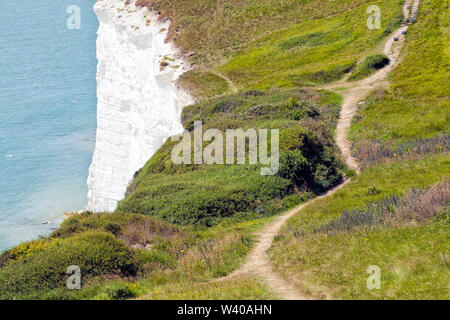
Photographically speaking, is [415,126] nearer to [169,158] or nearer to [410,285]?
[169,158]

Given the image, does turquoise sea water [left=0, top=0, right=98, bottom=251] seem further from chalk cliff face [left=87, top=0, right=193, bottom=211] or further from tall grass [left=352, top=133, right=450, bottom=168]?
tall grass [left=352, top=133, right=450, bottom=168]

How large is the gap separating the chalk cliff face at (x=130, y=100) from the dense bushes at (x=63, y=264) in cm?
3266

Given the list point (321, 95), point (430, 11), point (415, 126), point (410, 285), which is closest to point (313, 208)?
point (410, 285)

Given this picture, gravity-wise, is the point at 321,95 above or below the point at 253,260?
above

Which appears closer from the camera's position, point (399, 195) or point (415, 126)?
point (399, 195)

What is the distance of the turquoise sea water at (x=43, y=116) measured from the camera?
57500 mm

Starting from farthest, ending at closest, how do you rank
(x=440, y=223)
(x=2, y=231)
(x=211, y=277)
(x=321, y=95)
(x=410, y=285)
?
(x=2, y=231)
(x=321, y=95)
(x=211, y=277)
(x=440, y=223)
(x=410, y=285)

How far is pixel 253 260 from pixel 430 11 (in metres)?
59.0

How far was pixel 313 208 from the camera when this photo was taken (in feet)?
74.4

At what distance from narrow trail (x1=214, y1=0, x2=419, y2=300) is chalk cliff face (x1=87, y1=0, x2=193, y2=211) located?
67.0 feet

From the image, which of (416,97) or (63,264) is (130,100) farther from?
(63,264)

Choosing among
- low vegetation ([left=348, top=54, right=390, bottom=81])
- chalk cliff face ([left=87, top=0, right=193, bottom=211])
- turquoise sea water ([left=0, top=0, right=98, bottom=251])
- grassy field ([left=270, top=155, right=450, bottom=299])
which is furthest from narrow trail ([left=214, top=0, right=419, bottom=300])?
turquoise sea water ([left=0, top=0, right=98, bottom=251])

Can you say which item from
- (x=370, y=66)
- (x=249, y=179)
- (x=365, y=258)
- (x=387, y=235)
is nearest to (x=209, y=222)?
Answer: (x=249, y=179)

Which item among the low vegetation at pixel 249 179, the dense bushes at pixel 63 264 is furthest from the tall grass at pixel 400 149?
→ the dense bushes at pixel 63 264
